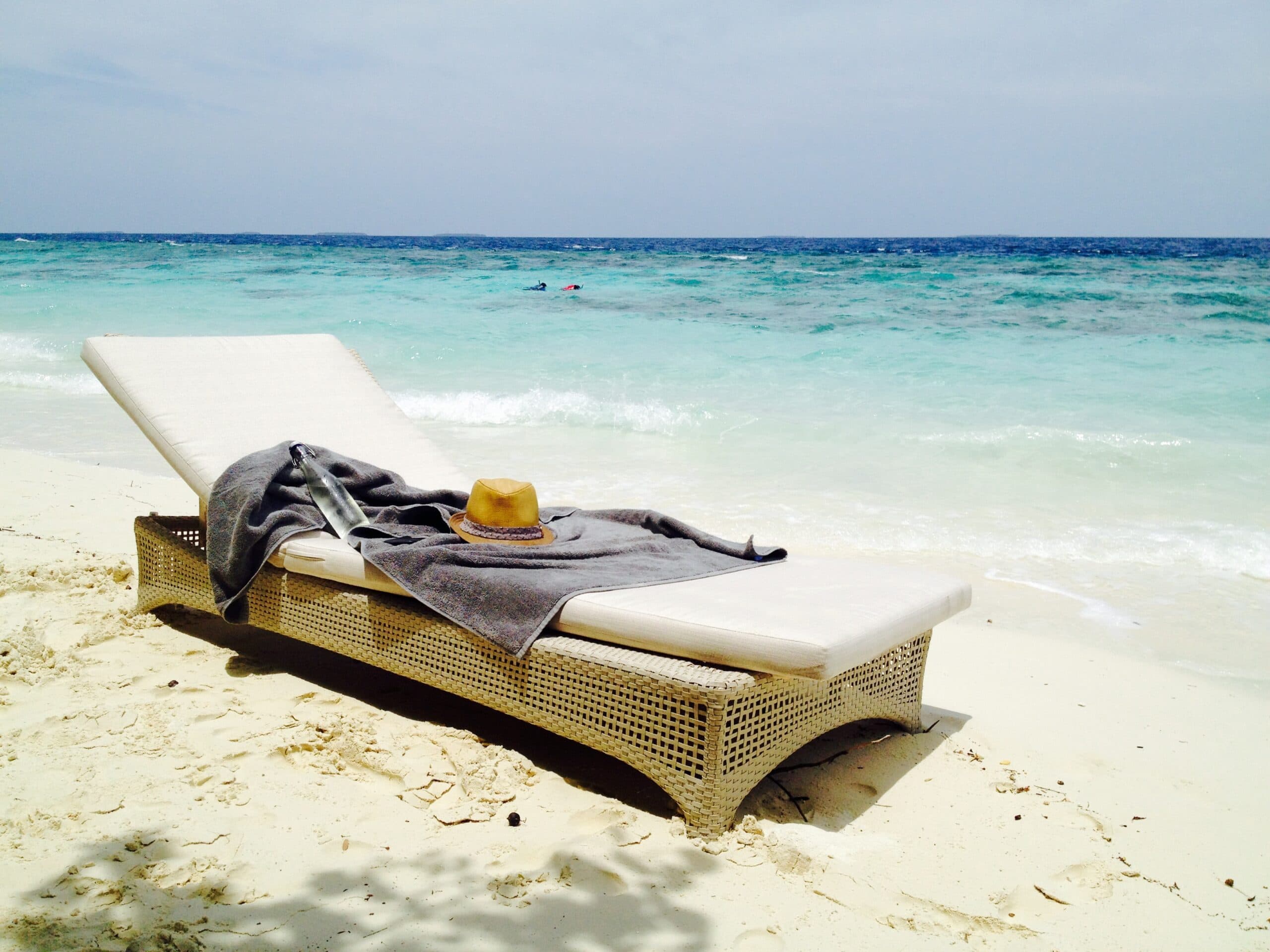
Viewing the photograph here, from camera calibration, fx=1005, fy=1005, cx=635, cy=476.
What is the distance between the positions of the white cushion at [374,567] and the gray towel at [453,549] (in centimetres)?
8

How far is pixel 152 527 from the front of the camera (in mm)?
3748

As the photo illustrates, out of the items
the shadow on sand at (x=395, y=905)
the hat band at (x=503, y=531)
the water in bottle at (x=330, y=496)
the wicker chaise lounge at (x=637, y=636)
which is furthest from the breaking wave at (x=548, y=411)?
the shadow on sand at (x=395, y=905)

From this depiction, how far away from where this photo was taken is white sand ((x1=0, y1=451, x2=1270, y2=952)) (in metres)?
2.09

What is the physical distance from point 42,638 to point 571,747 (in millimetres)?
1968

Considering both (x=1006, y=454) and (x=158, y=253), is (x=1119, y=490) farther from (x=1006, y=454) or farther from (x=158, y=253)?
(x=158, y=253)

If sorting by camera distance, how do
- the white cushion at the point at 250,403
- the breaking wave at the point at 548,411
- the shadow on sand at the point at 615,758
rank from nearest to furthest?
the shadow on sand at the point at 615,758, the white cushion at the point at 250,403, the breaking wave at the point at 548,411

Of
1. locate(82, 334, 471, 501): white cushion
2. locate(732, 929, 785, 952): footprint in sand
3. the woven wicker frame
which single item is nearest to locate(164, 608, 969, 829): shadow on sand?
the woven wicker frame

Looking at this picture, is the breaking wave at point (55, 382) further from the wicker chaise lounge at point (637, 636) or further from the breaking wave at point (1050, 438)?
the breaking wave at point (1050, 438)

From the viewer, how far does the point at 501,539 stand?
327cm

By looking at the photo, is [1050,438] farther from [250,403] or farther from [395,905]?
[395,905]

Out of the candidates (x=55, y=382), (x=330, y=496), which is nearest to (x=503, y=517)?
(x=330, y=496)

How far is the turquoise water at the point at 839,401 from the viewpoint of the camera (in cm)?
569

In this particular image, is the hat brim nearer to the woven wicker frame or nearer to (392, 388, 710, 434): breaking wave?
the woven wicker frame

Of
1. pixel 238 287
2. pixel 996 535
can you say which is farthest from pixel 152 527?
pixel 238 287
